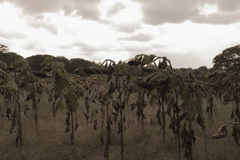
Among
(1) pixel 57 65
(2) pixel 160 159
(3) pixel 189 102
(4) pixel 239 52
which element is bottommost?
(2) pixel 160 159

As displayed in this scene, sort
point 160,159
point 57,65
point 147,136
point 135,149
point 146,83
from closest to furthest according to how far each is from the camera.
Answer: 1. point 146,83
2. point 57,65
3. point 160,159
4. point 135,149
5. point 147,136

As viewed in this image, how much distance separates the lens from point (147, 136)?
409 cm

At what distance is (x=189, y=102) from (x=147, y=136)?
2.86 metres

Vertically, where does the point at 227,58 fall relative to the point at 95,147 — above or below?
above

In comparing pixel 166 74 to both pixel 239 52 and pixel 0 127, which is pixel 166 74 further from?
pixel 239 52

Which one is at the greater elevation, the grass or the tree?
the tree

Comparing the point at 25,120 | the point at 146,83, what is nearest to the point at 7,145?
the point at 25,120

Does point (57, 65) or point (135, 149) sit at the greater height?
point (57, 65)

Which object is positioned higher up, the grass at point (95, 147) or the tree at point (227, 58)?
the tree at point (227, 58)

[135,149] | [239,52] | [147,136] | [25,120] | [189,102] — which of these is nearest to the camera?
[189,102]

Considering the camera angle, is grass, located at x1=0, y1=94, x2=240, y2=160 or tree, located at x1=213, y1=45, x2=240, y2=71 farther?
tree, located at x1=213, y1=45, x2=240, y2=71

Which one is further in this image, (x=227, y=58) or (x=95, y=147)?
(x=227, y=58)

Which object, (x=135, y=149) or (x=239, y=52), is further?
(x=239, y=52)

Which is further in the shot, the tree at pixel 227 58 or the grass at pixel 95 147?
the tree at pixel 227 58
